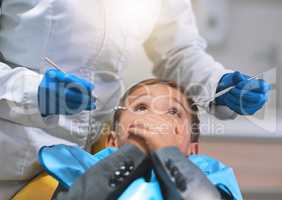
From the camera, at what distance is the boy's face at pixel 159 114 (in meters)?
0.90

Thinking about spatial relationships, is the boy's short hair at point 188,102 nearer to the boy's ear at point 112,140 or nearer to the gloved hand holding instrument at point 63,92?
the boy's ear at point 112,140

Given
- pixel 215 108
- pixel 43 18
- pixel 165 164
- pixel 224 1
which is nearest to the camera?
pixel 165 164

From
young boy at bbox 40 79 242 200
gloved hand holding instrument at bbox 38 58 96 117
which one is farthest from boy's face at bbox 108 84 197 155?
gloved hand holding instrument at bbox 38 58 96 117

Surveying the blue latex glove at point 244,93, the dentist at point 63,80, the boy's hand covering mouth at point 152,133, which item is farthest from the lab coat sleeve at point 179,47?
the boy's hand covering mouth at point 152,133

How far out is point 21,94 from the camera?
0.83 metres

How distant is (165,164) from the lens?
78 centimetres

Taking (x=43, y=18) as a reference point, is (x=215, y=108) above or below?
below

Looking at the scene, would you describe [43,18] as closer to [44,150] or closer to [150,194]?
[44,150]

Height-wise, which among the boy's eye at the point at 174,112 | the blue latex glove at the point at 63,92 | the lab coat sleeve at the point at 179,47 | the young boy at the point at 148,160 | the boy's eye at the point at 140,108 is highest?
the lab coat sleeve at the point at 179,47

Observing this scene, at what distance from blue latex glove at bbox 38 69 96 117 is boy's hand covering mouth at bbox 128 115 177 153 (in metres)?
0.10

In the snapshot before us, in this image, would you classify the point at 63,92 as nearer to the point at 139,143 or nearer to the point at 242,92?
the point at 139,143

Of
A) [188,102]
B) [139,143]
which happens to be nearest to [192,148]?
[188,102]

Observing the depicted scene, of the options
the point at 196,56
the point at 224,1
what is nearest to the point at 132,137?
the point at 196,56

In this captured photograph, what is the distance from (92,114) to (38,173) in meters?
0.16
